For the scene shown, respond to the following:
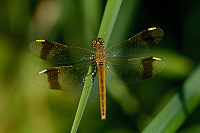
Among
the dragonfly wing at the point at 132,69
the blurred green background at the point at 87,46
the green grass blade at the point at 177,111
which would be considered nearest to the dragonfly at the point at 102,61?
the dragonfly wing at the point at 132,69

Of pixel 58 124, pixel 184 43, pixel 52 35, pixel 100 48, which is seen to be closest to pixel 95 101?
pixel 58 124

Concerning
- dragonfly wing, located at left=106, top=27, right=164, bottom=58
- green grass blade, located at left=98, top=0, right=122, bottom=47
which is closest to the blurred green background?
dragonfly wing, located at left=106, top=27, right=164, bottom=58

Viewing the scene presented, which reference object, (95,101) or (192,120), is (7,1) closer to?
(95,101)

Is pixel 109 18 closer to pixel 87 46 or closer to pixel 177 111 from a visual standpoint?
pixel 177 111

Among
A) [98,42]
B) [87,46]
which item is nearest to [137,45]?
[98,42]

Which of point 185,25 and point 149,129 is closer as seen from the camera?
point 149,129

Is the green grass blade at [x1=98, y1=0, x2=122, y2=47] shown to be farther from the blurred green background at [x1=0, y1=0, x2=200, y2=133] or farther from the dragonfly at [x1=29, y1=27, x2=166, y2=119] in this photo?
the blurred green background at [x1=0, y1=0, x2=200, y2=133]
